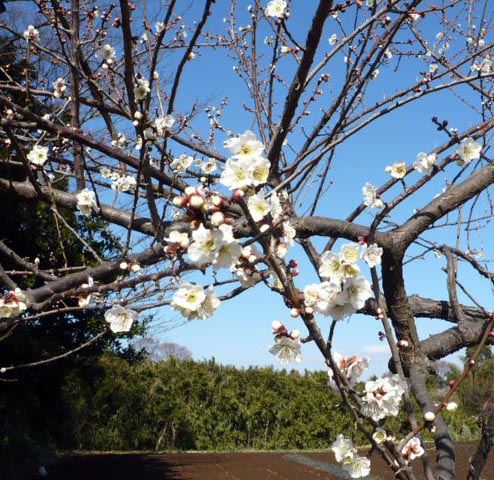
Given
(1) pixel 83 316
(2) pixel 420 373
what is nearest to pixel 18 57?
(1) pixel 83 316

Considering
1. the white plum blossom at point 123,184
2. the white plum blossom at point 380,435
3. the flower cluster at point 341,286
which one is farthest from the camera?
the white plum blossom at point 123,184

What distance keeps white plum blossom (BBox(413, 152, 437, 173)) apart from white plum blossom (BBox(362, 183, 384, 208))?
18 cm

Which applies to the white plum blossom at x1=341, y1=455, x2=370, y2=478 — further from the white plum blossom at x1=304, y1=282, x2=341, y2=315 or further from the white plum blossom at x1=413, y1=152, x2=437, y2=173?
the white plum blossom at x1=413, y1=152, x2=437, y2=173

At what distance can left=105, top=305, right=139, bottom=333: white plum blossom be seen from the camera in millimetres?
1586

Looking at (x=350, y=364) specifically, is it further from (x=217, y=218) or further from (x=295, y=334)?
(x=217, y=218)

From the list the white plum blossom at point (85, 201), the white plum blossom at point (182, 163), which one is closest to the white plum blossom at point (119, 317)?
the white plum blossom at point (85, 201)

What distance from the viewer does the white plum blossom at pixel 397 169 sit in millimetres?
2053

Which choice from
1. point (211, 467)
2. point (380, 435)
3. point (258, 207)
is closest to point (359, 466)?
point (380, 435)

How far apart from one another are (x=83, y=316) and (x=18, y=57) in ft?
11.4

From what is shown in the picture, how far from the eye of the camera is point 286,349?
1194 mm

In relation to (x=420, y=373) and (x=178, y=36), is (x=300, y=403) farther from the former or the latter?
(x=420, y=373)

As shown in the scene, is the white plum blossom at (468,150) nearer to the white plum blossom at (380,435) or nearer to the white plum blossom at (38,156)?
the white plum blossom at (380,435)

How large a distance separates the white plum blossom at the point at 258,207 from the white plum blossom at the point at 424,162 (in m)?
1.26

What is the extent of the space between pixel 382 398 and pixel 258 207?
640 mm
